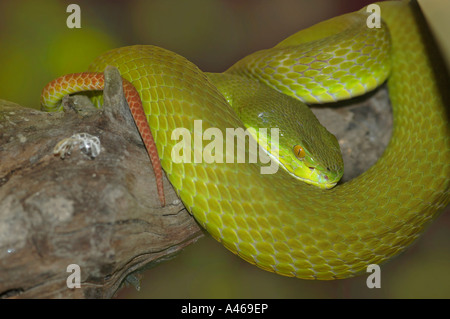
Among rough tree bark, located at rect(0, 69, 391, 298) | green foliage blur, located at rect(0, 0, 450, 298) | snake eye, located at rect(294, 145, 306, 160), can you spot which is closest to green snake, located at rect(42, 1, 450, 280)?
snake eye, located at rect(294, 145, 306, 160)

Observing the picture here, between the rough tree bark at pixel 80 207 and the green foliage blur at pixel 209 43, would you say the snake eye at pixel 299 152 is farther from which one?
the green foliage blur at pixel 209 43

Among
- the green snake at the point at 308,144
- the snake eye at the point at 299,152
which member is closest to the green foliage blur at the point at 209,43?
the green snake at the point at 308,144

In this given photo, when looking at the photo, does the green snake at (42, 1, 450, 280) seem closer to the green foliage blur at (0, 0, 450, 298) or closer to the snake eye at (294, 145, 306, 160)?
the snake eye at (294, 145, 306, 160)

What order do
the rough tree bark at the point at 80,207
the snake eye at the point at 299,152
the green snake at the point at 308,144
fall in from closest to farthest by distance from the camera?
the rough tree bark at the point at 80,207 < the green snake at the point at 308,144 < the snake eye at the point at 299,152

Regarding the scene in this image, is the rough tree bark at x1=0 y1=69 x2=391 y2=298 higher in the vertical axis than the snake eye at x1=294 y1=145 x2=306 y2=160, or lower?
lower

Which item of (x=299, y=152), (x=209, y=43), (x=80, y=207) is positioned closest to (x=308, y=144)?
(x=299, y=152)

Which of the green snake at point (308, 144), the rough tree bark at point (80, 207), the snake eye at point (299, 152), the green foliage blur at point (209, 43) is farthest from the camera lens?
the green foliage blur at point (209, 43)
